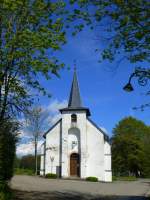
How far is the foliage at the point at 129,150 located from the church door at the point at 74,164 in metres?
23.8

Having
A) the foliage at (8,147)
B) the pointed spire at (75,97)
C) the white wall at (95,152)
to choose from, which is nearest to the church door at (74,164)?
the white wall at (95,152)

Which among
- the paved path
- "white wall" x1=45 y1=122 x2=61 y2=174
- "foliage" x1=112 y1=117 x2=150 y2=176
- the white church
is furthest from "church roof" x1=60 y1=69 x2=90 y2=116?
"foliage" x1=112 y1=117 x2=150 y2=176

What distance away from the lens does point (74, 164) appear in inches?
2048

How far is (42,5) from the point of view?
15.2 meters

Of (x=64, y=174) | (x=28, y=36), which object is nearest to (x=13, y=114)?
(x=28, y=36)

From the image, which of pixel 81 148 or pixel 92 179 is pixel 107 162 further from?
pixel 92 179

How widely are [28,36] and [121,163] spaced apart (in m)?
65.2

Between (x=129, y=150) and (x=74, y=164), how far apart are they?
26.2m

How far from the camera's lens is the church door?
5163 centimetres

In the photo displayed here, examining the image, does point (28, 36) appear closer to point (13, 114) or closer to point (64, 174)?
point (13, 114)

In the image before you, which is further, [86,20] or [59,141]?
[59,141]

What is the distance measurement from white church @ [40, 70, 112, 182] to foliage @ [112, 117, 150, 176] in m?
22.7

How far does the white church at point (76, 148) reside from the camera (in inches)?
2013

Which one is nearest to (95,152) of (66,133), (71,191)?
(66,133)
